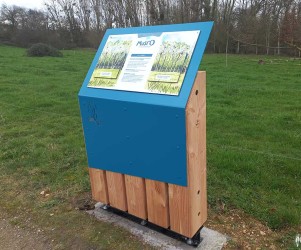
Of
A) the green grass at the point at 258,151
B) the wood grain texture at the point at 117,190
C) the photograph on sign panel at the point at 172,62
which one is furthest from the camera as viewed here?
the green grass at the point at 258,151

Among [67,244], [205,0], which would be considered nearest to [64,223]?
[67,244]

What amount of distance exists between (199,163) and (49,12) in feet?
181

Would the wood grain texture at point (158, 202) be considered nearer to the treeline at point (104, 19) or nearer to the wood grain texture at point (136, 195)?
the wood grain texture at point (136, 195)

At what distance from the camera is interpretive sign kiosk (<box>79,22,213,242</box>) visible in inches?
90.0

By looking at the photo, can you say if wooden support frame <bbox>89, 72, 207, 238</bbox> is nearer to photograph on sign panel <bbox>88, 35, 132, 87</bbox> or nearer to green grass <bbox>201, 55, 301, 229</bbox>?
photograph on sign panel <bbox>88, 35, 132, 87</bbox>

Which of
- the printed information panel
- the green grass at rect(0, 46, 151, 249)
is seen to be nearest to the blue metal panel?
the printed information panel

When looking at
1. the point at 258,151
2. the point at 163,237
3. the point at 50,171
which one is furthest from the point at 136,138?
the point at 258,151

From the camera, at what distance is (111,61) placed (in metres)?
2.78

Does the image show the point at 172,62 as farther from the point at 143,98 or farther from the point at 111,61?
the point at 111,61

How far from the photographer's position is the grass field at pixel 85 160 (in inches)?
124

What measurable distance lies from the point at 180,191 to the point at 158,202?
0.97 feet

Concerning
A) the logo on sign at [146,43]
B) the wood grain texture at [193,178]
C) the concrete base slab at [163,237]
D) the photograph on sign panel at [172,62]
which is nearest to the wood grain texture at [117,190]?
the concrete base slab at [163,237]

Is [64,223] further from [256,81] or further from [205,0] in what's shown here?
[205,0]

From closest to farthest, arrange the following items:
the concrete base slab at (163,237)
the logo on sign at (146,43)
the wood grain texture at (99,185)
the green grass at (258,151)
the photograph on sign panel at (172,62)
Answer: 1. the photograph on sign panel at (172,62)
2. the logo on sign at (146,43)
3. the concrete base slab at (163,237)
4. the wood grain texture at (99,185)
5. the green grass at (258,151)
